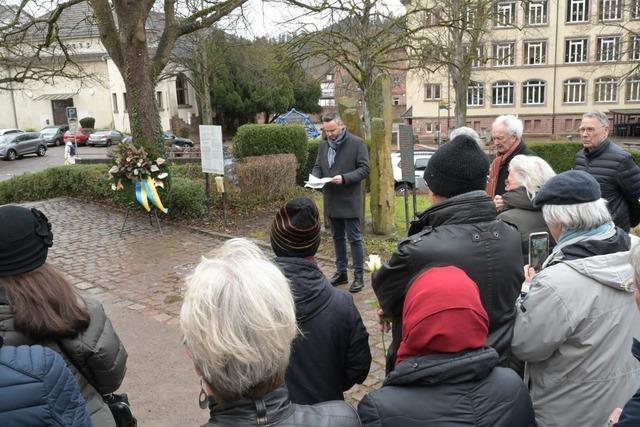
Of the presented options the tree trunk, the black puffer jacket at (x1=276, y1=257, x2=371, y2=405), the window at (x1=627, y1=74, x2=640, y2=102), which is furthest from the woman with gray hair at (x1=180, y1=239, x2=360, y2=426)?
the window at (x1=627, y1=74, x2=640, y2=102)

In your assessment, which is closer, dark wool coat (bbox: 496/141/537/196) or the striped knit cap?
the striped knit cap

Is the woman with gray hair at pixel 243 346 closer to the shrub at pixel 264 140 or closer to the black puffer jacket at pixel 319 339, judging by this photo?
the black puffer jacket at pixel 319 339

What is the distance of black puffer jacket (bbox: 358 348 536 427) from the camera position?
1.70 metres

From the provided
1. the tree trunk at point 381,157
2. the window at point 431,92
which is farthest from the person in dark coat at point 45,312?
the window at point 431,92

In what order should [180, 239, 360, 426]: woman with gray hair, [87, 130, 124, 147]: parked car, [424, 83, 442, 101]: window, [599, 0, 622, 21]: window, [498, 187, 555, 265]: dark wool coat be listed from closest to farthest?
1. [180, 239, 360, 426]: woman with gray hair
2. [498, 187, 555, 265]: dark wool coat
3. [87, 130, 124, 147]: parked car
4. [599, 0, 622, 21]: window
5. [424, 83, 442, 101]: window

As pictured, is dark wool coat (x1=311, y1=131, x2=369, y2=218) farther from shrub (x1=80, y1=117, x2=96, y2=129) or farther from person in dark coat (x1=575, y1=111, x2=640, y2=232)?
shrub (x1=80, y1=117, x2=96, y2=129)

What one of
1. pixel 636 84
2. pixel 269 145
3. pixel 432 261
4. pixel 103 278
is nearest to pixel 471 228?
pixel 432 261

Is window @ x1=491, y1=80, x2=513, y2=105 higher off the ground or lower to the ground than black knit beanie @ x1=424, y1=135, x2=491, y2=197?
higher

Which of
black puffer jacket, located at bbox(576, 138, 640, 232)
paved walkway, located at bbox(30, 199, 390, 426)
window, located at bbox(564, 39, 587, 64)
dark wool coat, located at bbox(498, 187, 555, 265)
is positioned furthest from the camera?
window, located at bbox(564, 39, 587, 64)

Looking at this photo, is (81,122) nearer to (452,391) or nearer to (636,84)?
(636,84)

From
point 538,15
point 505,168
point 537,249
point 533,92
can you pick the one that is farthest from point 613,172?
point 538,15

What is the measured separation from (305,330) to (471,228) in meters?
0.81

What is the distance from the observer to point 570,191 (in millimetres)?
2527

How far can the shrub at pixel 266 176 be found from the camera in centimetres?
1185
